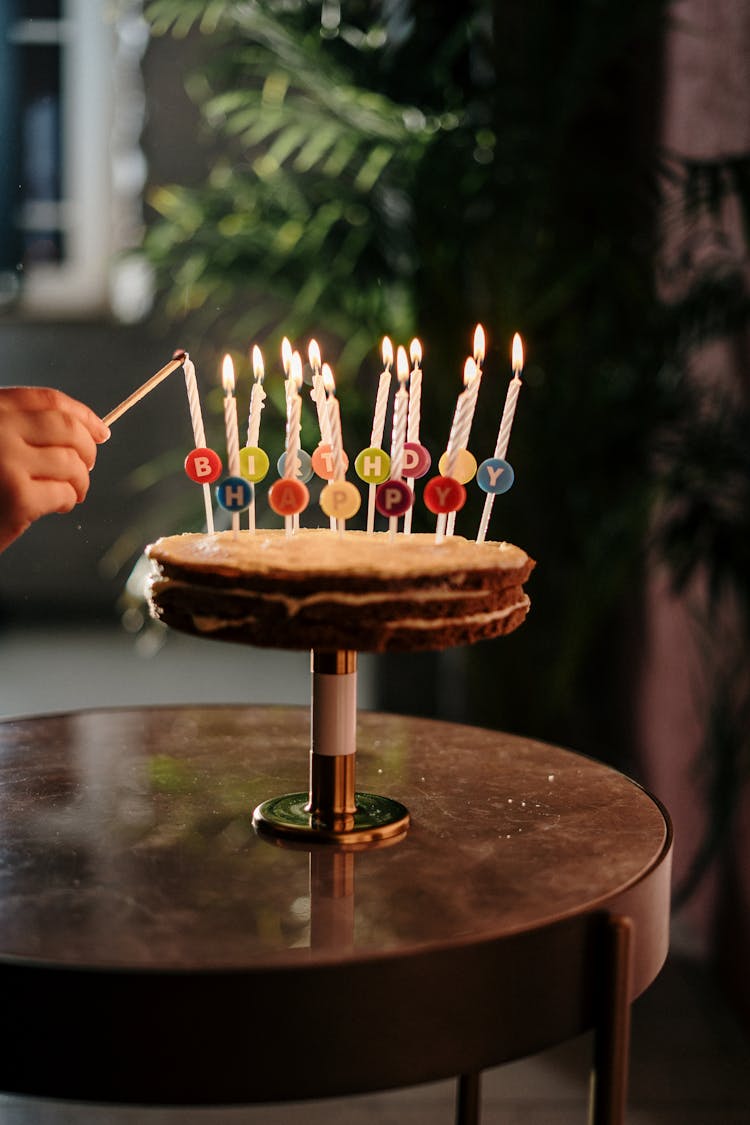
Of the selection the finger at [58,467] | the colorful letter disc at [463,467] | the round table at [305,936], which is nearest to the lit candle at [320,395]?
the colorful letter disc at [463,467]

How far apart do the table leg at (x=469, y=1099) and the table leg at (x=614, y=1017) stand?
49 cm

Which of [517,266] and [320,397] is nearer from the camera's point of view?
[320,397]

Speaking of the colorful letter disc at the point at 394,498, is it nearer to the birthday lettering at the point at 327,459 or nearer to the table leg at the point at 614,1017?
the birthday lettering at the point at 327,459

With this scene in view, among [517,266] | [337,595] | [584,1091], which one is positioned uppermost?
[517,266]

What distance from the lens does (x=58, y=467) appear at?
39.3 inches

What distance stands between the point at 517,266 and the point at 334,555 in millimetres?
1277

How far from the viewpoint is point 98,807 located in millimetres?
1030

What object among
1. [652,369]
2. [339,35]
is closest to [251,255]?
[339,35]

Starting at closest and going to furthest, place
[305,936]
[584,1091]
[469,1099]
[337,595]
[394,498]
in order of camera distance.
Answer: [305,936] < [337,595] < [394,498] < [469,1099] < [584,1091]

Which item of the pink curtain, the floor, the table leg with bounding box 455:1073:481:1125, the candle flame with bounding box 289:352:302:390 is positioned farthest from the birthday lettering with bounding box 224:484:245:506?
the pink curtain

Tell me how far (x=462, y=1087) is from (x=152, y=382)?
31.6 inches

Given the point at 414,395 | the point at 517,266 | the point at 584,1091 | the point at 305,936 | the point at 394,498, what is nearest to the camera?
the point at 305,936

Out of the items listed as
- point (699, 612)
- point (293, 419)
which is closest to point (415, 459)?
point (293, 419)

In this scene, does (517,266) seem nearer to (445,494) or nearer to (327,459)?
(327,459)
